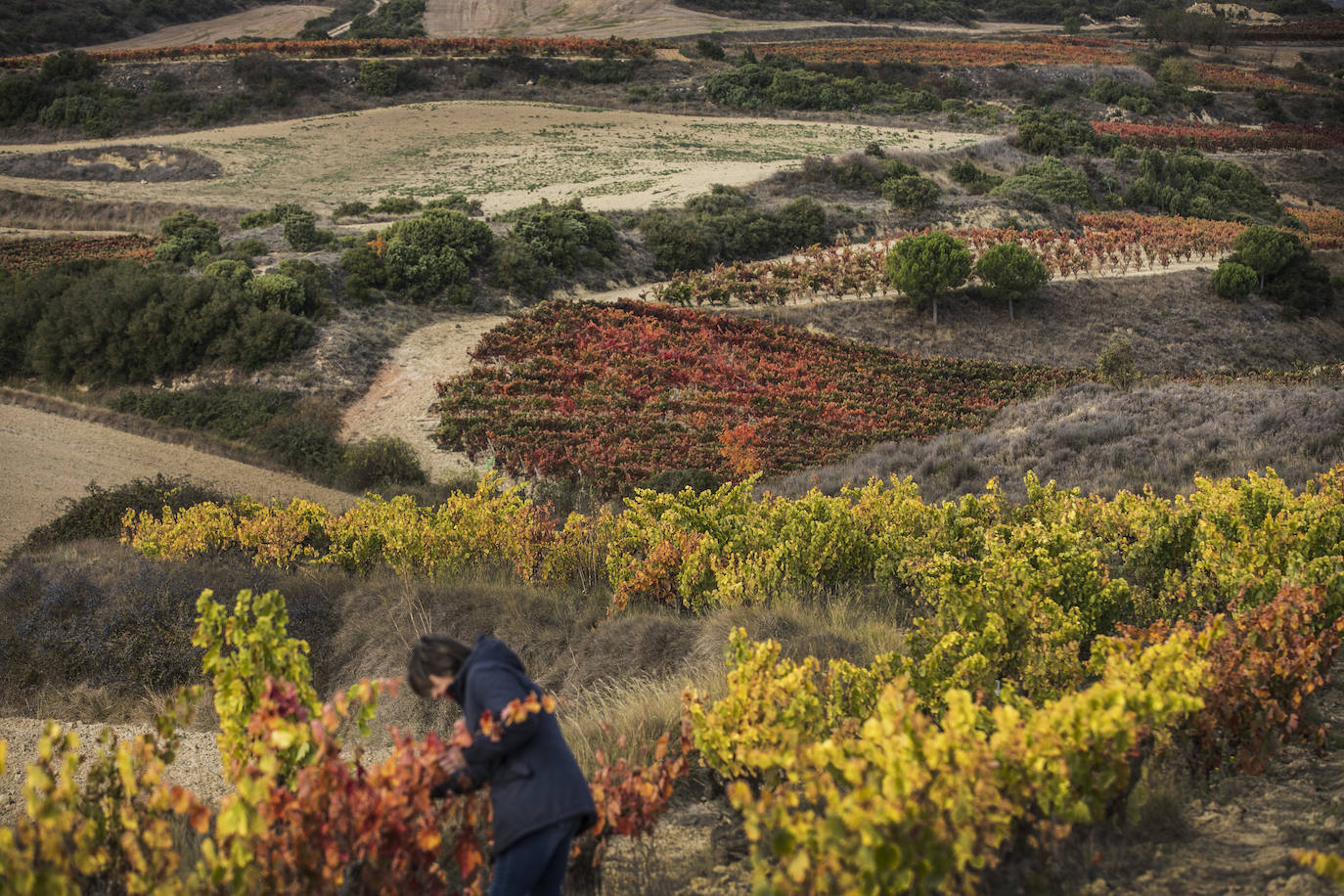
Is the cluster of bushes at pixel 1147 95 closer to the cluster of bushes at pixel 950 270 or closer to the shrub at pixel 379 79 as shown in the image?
the cluster of bushes at pixel 950 270

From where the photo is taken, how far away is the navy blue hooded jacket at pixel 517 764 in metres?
3.13

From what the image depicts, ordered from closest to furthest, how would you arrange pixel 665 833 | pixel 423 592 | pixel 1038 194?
1. pixel 665 833
2. pixel 423 592
3. pixel 1038 194

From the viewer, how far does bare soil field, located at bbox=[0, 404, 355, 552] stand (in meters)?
14.4

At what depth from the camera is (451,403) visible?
19.7m

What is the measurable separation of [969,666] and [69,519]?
44.2 ft

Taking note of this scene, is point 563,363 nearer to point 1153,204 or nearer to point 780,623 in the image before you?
point 780,623

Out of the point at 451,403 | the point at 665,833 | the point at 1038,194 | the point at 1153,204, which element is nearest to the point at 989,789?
the point at 665,833

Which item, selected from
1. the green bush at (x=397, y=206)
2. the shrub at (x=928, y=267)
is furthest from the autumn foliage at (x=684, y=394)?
the green bush at (x=397, y=206)

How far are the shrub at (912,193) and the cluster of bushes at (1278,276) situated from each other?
11.1 m

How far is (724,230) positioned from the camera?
105 ft

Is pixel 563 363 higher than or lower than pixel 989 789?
lower

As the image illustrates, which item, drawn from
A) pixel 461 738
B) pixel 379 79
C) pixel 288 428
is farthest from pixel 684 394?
pixel 379 79

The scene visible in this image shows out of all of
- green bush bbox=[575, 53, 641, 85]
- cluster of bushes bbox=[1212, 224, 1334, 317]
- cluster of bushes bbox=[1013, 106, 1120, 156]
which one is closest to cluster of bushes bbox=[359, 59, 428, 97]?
green bush bbox=[575, 53, 641, 85]

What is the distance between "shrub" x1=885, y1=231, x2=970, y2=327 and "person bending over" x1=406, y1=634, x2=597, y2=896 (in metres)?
24.9
